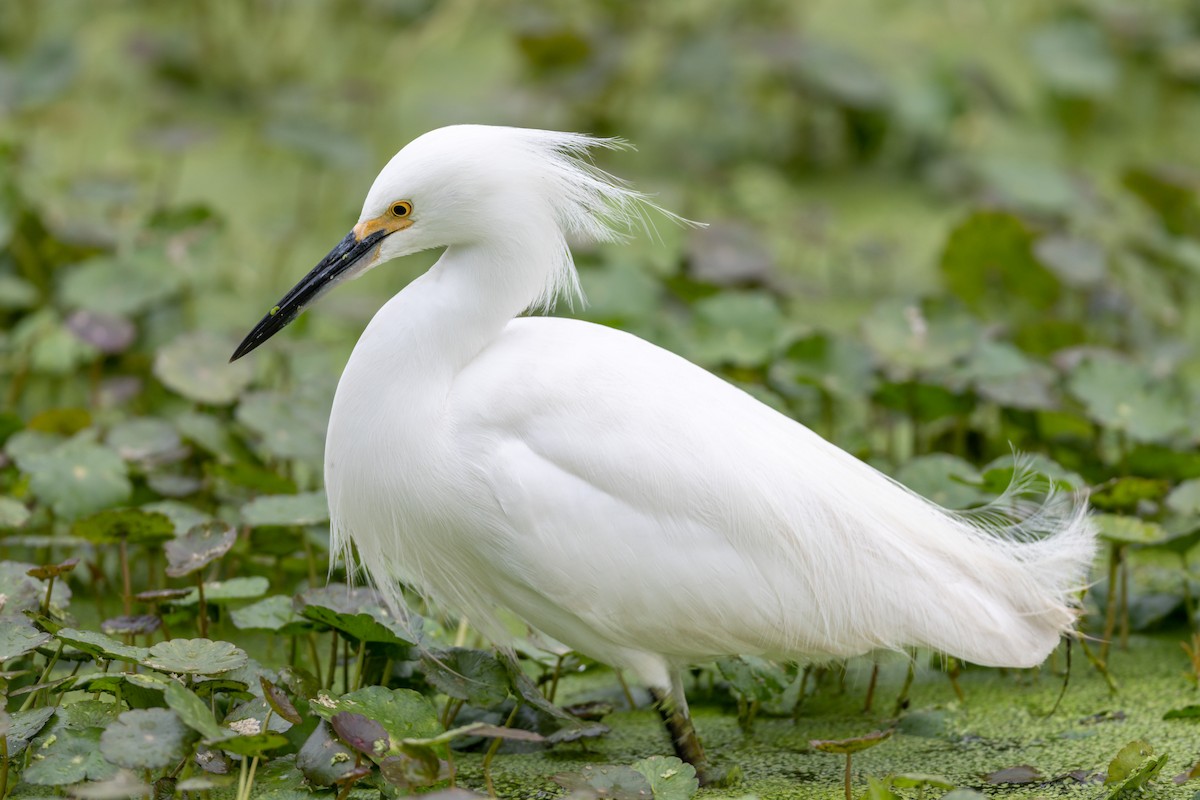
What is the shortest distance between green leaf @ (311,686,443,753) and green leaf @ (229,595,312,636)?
270 millimetres

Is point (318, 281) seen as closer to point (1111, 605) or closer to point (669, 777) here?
point (669, 777)

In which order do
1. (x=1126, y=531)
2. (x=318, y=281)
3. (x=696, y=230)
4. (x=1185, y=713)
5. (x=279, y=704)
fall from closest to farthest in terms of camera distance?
1. (x=279, y=704)
2. (x=318, y=281)
3. (x=1185, y=713)
4. (x=1126, y=531)
5. (x=696, y=230)

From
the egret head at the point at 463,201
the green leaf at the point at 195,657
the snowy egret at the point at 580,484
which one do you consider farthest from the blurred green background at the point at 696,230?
the egret head at the point at 463,201

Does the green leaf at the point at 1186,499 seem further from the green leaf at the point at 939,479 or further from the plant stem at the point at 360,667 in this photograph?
the plant stem at the point at 360,667

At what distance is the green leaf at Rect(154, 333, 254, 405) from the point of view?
349 centimetres

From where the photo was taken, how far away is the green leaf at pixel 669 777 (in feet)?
7.66

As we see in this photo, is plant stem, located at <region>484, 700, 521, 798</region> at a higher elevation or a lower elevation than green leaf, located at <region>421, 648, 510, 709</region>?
lower

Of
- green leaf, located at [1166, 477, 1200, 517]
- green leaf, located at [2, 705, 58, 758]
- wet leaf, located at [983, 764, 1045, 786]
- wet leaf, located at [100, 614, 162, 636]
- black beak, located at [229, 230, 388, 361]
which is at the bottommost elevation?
wet leaf, located at [983, 764, 1045, 786]

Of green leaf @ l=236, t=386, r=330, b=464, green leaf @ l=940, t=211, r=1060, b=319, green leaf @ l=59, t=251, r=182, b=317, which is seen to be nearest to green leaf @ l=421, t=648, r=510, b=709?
green leaf @ l=236, t=386, r=330, b=464

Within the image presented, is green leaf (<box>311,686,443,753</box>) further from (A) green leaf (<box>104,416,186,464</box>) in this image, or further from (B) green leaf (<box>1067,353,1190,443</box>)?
(B) green leaf (<box>1067,353,1190,443</box>)

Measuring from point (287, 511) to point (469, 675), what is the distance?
1.87ft

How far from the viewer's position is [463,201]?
8.11 feet

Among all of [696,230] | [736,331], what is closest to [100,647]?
[736,331]

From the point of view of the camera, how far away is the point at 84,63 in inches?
234
